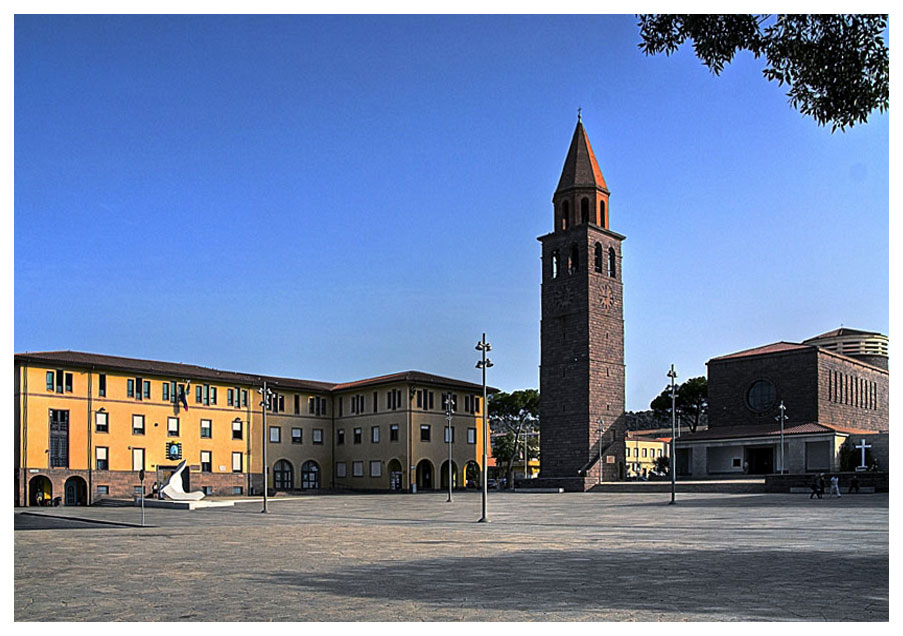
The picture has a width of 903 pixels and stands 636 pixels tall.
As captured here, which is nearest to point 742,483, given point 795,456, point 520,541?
point 795,456

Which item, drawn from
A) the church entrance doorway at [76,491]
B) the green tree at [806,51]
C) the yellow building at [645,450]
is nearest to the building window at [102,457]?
the church entrance doorway at [76,491]

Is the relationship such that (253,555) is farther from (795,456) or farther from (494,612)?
(795,456)

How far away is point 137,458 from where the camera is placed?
59.0 meters

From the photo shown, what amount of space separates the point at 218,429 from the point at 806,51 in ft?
190

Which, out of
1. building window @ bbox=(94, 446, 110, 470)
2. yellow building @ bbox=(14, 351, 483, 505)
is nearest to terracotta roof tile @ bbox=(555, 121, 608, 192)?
yellow building @ bbox=(14, 351, 483, 505)

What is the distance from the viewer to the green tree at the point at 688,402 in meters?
97.2

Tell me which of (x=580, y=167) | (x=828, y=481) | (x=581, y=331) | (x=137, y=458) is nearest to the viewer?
(x=828, y=481)

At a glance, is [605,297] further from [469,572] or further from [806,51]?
[806,51]

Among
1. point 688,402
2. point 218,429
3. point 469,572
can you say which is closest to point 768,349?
point 688,402

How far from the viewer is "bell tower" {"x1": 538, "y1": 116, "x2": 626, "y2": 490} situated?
228 ft

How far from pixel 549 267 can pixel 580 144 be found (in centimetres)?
1091

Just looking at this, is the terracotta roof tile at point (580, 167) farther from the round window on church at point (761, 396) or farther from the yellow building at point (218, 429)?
the round window on church at point (761, 396)

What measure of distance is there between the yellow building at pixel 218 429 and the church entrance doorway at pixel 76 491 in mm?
80
